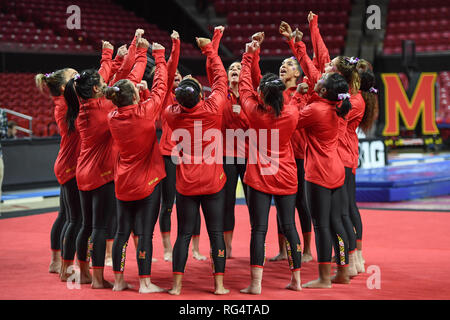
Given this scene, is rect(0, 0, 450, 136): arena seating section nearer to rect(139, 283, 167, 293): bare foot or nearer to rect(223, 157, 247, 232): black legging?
rect(223, 157, 247, 232): black legging

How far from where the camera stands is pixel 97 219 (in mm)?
3711

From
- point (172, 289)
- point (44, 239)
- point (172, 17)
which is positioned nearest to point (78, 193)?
point (172, 289)

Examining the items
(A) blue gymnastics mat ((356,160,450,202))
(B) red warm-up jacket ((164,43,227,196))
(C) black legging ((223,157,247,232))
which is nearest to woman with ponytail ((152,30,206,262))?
A: (C) black legging ((223,157,247,232))

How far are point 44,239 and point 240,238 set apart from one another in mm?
1969

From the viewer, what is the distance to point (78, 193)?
13.2 feet

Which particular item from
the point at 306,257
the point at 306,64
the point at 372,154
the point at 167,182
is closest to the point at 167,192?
the point at 167,182

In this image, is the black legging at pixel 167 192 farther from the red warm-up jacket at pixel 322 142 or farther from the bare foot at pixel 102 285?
the red warm-up jacket at pixel 322 142

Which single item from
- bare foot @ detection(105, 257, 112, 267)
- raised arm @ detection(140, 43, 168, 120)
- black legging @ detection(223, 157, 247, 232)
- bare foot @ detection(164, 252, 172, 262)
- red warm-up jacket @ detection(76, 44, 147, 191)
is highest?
raised arm @ detection(140, 43, 168, 120)

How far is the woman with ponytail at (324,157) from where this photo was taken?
143 inches

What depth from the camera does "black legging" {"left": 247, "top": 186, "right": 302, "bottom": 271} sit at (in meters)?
3.57

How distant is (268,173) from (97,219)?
116cm

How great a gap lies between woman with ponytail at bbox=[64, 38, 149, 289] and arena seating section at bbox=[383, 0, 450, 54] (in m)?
13.0

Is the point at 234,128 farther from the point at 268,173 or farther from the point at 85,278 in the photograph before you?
the point at 85,278

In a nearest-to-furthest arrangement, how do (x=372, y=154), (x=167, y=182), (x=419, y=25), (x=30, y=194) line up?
(x=167, y=182), (x=30, y=194), (x=372, y=154), (x=419, y=25)
